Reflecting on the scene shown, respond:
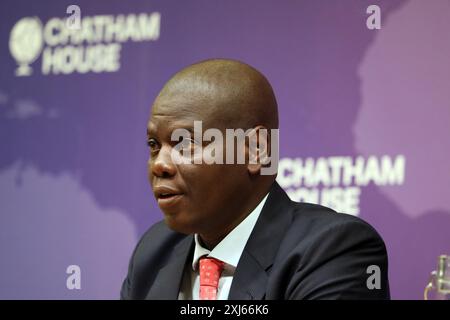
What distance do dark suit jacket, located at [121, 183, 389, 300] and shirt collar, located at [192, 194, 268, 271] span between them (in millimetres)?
32

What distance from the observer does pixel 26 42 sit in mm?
4160

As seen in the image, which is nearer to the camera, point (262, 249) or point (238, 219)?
point (262, 249)

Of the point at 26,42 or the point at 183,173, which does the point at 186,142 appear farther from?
the point at 26,42

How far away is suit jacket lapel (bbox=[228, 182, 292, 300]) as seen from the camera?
211 centimetres

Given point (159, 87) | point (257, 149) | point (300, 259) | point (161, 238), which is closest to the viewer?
point (300, 259)

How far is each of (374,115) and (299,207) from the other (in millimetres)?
1203

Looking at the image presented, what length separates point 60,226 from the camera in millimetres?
4113

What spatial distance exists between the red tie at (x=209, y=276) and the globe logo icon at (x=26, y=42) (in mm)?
2223

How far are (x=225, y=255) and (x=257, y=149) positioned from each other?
12.2 inches

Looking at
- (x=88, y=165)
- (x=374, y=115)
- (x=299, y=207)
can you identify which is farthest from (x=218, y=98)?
(x=88, y=165)

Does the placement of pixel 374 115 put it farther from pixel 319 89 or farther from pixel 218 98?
pixel 218 98

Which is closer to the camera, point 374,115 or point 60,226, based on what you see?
point 374,115

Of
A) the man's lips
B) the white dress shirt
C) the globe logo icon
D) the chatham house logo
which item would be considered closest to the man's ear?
the white dress shirt

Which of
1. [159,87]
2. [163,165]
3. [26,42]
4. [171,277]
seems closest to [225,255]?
[171,277]
